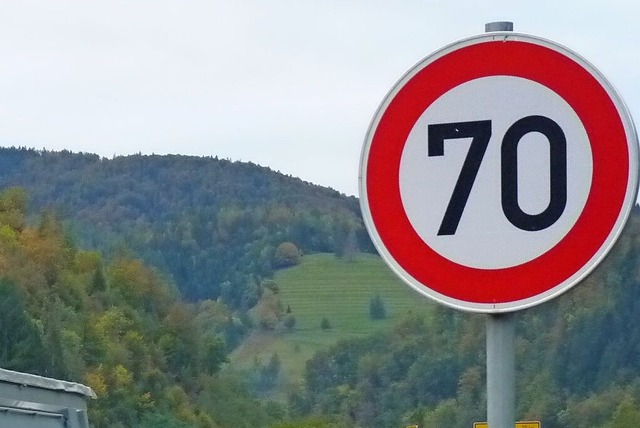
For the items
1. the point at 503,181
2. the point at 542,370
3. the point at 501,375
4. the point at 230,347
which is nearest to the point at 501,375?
the point at 501,375

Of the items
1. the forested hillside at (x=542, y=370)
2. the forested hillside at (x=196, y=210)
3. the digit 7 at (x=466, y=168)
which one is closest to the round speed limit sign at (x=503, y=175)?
the digit 7 at (x=466, y=168)

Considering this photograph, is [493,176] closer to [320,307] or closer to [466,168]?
[466,168]

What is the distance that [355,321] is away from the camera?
156 metres

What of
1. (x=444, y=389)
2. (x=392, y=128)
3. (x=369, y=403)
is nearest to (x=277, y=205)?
(x=369, y=403)

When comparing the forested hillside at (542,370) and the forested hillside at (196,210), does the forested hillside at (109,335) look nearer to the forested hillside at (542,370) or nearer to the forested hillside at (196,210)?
the forested hillside at (542,370)

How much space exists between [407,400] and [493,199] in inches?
4679

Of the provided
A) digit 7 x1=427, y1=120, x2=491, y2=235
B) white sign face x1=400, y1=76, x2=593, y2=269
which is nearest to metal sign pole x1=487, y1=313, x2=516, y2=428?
white sign face x1=400, y1=76, x2=593, y2=269

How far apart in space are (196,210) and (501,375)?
183 m

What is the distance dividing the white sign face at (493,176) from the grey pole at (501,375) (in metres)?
0.16

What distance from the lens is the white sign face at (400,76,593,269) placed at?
3.62m

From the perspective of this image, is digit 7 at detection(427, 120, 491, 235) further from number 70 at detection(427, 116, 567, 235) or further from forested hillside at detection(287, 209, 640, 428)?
forested hillside at detection(287, 209, 640, 428)

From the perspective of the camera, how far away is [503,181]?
3.64 metres

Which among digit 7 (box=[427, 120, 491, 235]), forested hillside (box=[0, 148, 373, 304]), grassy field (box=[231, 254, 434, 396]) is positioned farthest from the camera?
forested hillside (box=[0, 148, 373, 304])

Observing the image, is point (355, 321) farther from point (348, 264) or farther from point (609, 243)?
point (609, 243)
